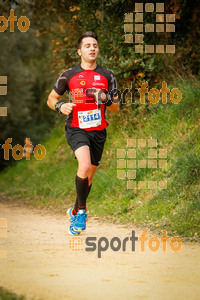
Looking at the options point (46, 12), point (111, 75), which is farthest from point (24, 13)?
point (111, 75)

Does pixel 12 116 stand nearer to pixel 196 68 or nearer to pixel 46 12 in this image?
pixel 46 12

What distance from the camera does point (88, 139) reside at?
6871 mm

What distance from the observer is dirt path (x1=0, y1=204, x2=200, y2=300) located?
13.7 ft

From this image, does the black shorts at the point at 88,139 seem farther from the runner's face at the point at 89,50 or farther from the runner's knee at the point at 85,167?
the runner's face at the point at 89,50

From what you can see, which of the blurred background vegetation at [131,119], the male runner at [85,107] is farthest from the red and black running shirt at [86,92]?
the blurred background vegetation at [131,119]

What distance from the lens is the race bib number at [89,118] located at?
6.79m

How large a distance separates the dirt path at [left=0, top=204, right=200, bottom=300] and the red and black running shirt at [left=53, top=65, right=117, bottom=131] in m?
1.45

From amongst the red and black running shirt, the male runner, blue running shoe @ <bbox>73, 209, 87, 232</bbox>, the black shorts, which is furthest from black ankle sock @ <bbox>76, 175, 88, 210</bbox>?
the red and black running shirt

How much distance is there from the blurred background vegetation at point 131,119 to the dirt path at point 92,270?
3.66 ft

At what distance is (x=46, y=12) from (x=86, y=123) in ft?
25.4

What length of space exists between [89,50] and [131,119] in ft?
13.9

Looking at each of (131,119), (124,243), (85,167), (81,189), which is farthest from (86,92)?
(131,119)

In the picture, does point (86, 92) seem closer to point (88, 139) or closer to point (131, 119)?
point (88, 139)

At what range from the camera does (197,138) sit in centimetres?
907
